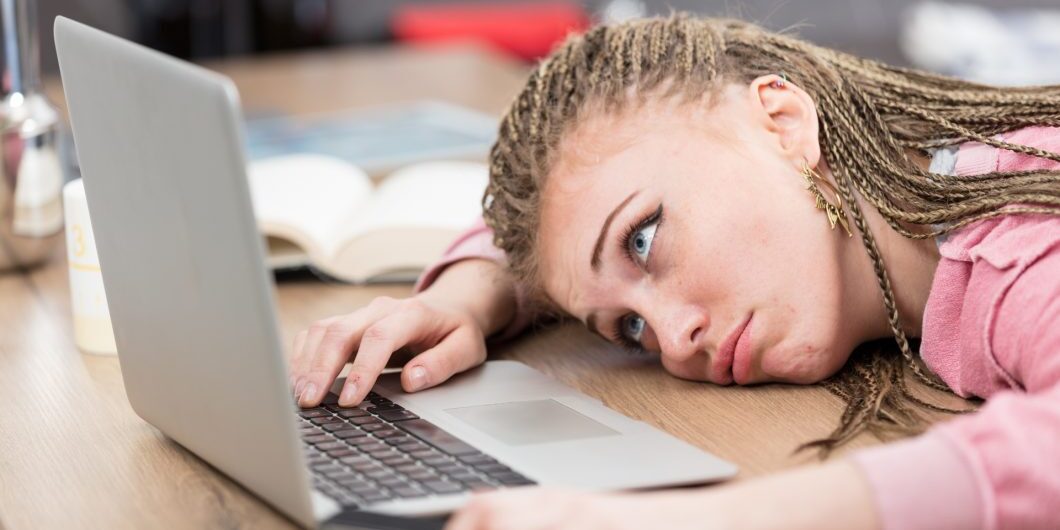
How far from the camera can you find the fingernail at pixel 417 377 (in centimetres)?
100

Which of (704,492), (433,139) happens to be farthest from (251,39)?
(704,492)

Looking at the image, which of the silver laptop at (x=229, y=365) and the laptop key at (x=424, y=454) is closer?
the silver laptop at (x=229, y=365)

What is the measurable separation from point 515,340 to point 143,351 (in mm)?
398

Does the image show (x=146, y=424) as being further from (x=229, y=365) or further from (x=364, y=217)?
(x=364, y=217)

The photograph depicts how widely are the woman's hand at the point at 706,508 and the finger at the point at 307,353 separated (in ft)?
1.02

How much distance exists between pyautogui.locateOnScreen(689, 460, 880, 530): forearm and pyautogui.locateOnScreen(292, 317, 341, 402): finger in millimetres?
385

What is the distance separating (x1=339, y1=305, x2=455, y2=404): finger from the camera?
0.98m

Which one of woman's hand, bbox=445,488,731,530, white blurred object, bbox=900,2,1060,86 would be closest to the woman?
woman's hand, bbox=445,488,731,530

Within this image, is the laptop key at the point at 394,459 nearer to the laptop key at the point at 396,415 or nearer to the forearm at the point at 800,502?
the laptop key at the point at 396,415

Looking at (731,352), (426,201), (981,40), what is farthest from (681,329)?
(981,40)

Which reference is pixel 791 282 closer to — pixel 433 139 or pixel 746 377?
pixel 746 377

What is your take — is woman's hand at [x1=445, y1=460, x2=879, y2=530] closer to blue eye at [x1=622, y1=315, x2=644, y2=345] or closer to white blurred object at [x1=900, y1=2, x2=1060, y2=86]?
blue eye at [x1=622, y1=315, x2=644, y2=345]

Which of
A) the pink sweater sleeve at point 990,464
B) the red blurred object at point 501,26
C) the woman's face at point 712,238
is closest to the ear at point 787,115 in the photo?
the woman's face at point 712,238

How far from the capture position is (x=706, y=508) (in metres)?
0.68
